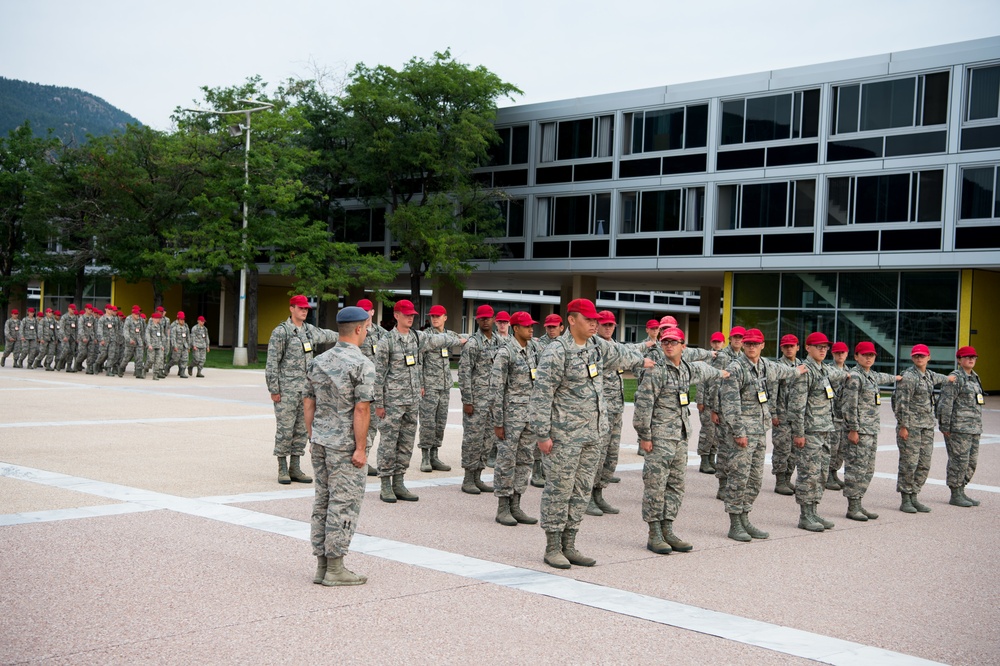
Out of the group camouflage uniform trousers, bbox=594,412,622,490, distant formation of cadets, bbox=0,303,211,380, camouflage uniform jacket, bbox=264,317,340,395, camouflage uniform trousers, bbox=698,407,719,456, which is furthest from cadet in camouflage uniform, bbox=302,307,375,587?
distant formation of cadets, bbox=0,303,211,380

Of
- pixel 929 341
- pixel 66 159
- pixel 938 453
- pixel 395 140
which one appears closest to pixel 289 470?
pixel 938 453

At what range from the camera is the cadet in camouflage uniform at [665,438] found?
326 inches

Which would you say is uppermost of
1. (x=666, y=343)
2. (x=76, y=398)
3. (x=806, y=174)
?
(x=806, y=174)

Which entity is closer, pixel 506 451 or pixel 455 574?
pixel 455 574

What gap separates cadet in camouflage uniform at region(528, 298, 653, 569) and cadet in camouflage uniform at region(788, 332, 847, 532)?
3.02 meters

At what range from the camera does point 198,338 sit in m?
29.5

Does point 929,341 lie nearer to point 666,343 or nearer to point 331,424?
point 666,343

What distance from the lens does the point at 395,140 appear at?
128 feet

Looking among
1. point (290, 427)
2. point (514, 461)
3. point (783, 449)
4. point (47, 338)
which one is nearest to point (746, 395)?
point (783, 449)

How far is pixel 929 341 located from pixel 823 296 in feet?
12.1

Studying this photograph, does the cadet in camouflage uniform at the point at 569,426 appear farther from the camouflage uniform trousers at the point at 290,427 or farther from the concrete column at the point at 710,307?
the concrete column at the point at 710,307

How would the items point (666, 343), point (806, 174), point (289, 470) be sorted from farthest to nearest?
point (806, 174)
point (289, 470)
point (666, 343)

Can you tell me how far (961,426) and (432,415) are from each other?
6555 mm

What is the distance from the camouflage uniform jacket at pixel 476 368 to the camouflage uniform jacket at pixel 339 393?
4542 mm
